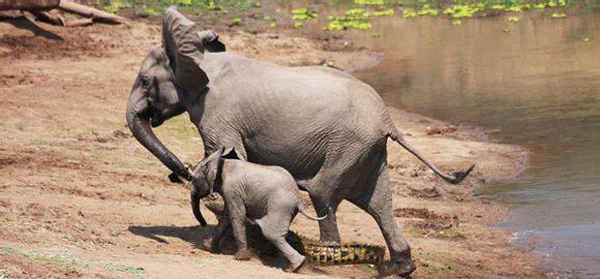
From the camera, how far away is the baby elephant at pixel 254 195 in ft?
35.5

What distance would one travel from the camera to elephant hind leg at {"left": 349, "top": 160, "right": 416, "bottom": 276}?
38.4ft

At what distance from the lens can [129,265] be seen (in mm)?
9727

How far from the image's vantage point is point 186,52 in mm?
11570

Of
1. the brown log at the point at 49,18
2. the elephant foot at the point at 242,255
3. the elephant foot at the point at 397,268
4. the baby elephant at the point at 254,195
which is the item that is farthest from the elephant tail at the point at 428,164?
the brown log at the point at 49,18

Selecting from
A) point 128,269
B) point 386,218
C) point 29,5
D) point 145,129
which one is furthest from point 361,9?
point 128,269

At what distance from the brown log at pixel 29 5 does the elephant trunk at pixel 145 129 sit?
509 inches

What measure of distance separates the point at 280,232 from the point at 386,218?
1296 mm

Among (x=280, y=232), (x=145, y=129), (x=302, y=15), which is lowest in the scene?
(x=302, y=15)

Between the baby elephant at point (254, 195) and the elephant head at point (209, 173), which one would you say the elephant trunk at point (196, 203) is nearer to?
the elephant head at point (209, 173)

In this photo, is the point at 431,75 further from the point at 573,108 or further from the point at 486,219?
the point at 486,219

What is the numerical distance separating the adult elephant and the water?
253cm

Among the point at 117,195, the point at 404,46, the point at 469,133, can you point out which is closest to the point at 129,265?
the point at 117,195

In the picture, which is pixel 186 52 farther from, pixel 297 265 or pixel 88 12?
pixel 88 12

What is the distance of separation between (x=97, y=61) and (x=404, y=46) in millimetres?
10695
